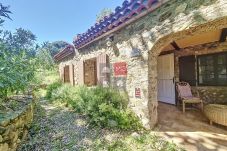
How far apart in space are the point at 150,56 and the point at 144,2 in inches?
49.2

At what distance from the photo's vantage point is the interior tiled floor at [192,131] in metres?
3.70

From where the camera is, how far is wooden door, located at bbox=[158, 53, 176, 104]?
7277mm

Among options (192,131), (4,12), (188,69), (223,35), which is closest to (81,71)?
(188,69)

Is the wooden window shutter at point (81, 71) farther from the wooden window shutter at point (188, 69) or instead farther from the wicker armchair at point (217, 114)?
the wicker armchair at point (217, 114)

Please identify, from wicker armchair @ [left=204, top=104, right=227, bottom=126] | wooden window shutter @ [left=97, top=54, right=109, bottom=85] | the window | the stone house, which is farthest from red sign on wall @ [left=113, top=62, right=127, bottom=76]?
the window

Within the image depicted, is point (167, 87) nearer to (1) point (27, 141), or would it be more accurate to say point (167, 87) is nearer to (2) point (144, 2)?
(2) point (144, 2)

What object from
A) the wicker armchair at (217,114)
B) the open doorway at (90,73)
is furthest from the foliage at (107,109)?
the wicker armchair at (217,114)

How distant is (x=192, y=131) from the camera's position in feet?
14.5

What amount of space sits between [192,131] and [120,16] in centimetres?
348

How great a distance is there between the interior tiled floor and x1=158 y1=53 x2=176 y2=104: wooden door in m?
1.38

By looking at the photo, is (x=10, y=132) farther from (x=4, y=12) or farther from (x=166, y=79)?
(x=166, y=79)

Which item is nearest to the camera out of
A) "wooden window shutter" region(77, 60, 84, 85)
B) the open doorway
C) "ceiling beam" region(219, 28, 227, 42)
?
"ceiling beam" region(219, 28, 227, 42)

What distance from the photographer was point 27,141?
3.98 m

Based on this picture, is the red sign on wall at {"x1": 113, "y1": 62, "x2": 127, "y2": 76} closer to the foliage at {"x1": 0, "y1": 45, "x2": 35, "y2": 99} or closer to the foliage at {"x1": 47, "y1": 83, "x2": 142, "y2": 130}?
the foliage at {"x1": 47, "y1": 83, "x2": 142, "y2": 130}
